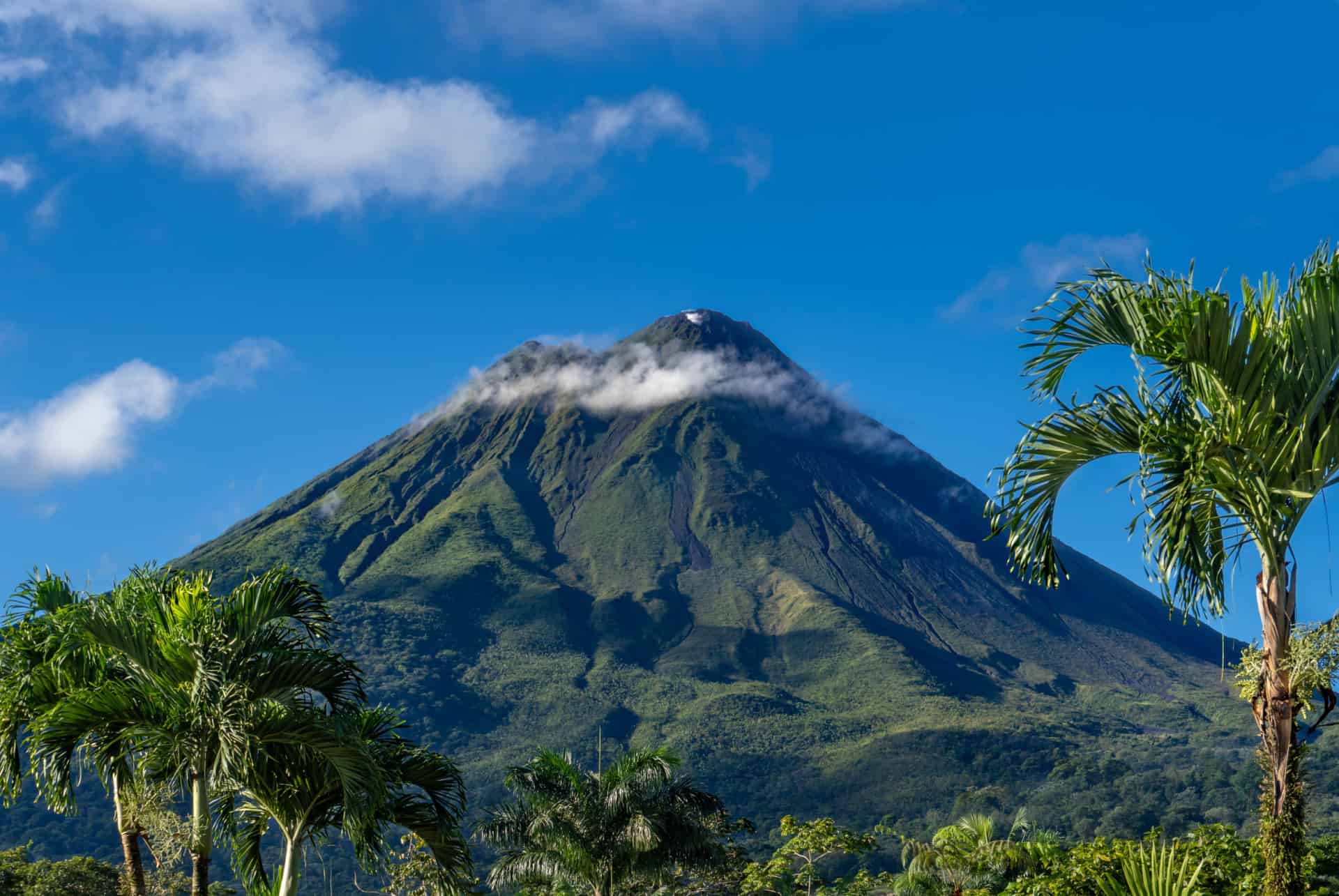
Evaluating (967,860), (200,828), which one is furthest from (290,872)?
(967,860)

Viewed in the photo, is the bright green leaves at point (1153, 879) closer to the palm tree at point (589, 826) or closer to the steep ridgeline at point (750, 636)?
the palm tree at point (589, 826)

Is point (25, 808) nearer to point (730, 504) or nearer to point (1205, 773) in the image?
point (1205, 773)

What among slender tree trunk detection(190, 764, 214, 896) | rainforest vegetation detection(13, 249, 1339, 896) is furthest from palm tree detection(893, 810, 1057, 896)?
slender tree trunk detection(190, 764, 214, 896)

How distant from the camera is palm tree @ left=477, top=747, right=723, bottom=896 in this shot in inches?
644

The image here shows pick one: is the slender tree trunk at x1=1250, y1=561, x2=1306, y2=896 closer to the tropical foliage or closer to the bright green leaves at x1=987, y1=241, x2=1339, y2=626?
the bright green leaves at x1=987, y1=241, x2=1339, y2=626

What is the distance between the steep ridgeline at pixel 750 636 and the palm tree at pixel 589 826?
237 feet

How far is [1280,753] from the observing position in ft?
17.3

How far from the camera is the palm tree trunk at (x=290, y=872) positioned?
767 centimetres

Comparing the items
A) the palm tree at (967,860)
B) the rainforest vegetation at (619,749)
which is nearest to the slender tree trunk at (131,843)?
the rainforest vegetation at (619,749)

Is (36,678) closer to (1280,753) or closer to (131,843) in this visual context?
(131,843)

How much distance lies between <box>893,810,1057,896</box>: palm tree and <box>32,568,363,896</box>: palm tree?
1503cm

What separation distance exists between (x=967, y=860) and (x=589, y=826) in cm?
736

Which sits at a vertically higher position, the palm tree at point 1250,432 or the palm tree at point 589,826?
the palm tree at point 1250,432

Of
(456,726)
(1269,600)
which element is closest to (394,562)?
(456,726)
